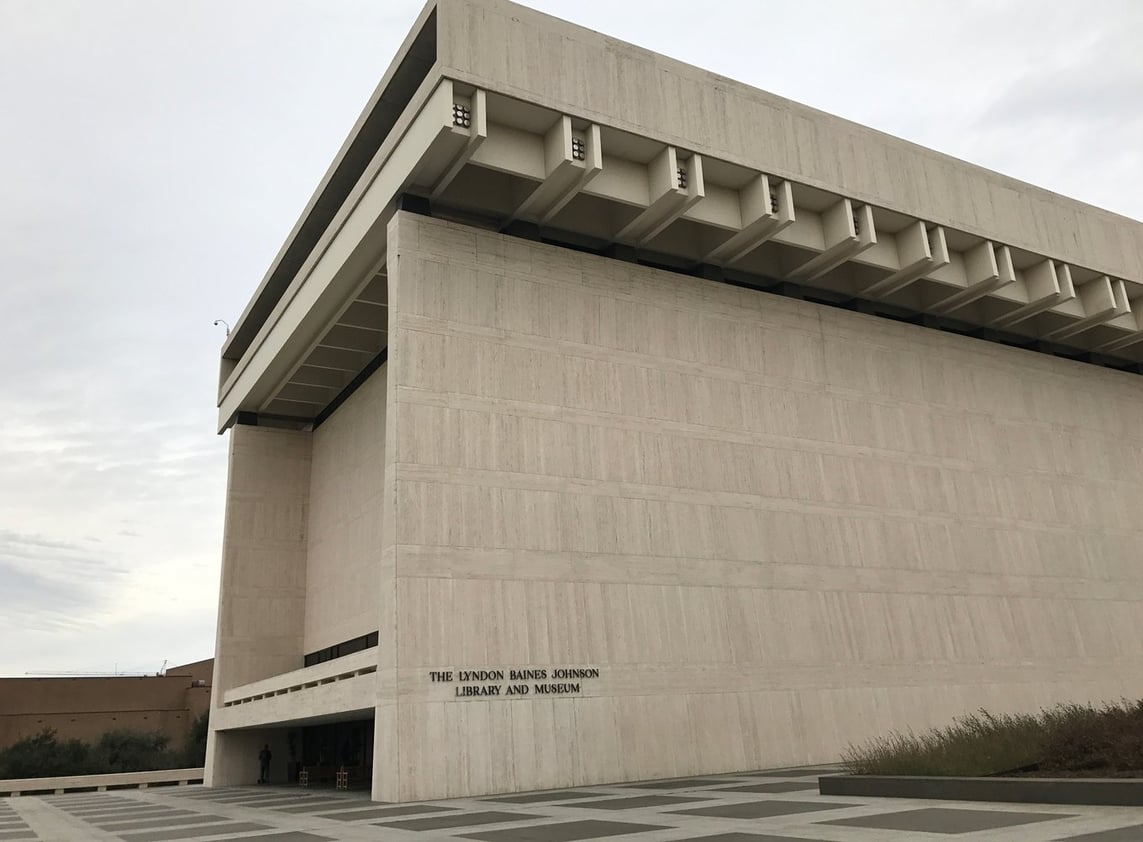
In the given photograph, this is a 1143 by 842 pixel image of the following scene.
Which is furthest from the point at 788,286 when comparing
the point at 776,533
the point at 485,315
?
the point at 485,315

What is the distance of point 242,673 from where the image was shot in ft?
108

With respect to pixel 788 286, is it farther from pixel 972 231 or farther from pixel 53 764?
pixel 53 764

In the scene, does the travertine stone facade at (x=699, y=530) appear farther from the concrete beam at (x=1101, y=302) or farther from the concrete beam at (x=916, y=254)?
the concrete beam at (x=1101, y=302)

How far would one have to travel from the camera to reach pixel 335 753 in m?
30.7

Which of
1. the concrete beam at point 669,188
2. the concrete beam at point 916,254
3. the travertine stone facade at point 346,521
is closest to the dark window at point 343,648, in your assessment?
the travertine stone facade at point 346,521

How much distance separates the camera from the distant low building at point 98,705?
55.4 m

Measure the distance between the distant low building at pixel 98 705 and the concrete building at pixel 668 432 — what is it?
104 feet

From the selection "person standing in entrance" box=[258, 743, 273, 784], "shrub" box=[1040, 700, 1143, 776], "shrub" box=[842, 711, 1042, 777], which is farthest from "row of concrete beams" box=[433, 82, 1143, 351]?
"person standing in entrance" box=[258, 743, 273, 784]

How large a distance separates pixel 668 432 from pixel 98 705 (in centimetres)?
5138

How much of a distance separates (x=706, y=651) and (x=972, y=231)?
15.6 m

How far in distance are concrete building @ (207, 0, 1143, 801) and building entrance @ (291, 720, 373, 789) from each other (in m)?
0.17

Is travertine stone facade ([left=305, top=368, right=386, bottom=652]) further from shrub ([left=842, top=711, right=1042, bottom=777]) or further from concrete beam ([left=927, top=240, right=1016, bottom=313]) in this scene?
concrete beam ([left=927, top=240, right=1016, bottom=313])

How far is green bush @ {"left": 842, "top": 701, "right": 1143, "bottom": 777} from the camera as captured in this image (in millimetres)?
10727

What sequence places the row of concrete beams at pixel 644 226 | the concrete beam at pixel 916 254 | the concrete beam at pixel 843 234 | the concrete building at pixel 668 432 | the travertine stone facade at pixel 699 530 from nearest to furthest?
the travertine stone facade at pixel 699 530
the concrete building at pixel 668 432
the row of concrete beams at pixel 644 226
the concrete beam at pixel 843 234
the concrete beam at pixel 916 254
